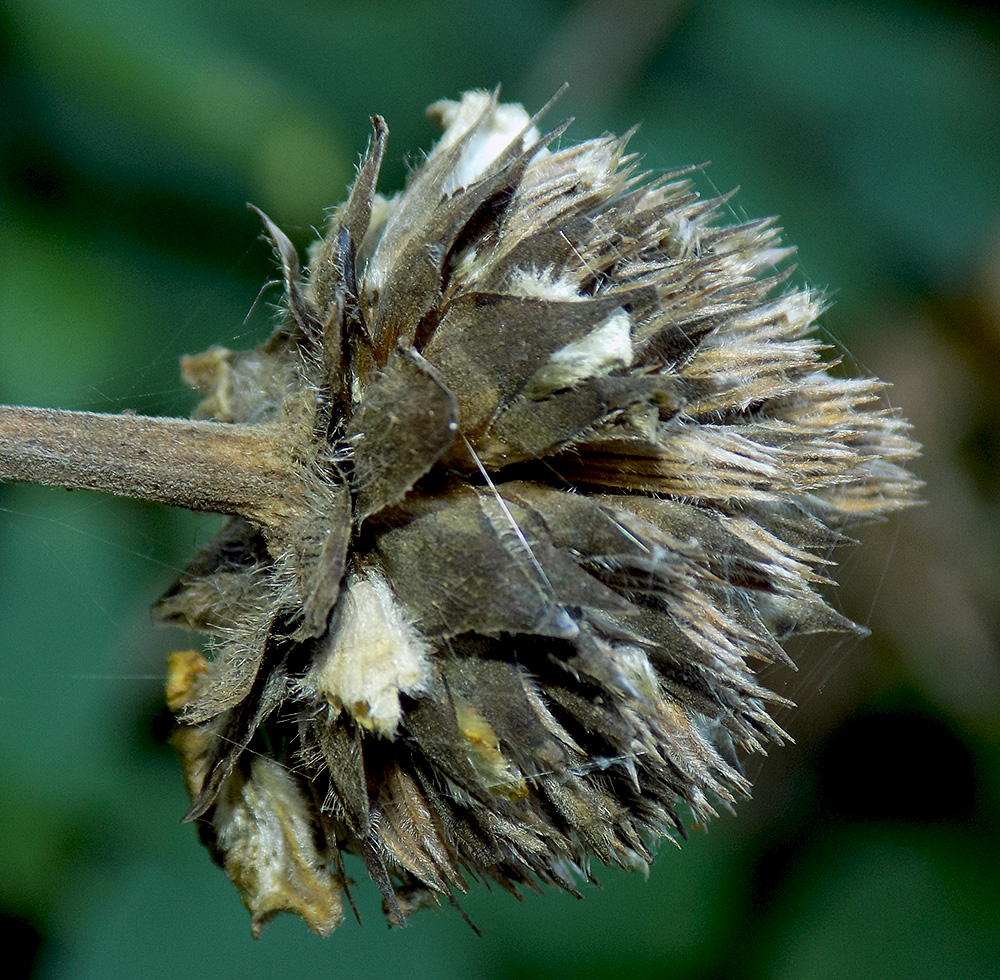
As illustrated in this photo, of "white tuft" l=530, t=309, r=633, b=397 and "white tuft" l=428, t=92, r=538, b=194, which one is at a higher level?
"white tuft" l=428, t=92, r=538, b=194

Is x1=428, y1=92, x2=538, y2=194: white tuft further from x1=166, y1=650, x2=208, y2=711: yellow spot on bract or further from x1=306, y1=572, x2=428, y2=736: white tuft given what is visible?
x1=166, y1=650, x2=208, y2=711: yellow spot on bract

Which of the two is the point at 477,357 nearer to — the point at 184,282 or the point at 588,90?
the point at 184,282

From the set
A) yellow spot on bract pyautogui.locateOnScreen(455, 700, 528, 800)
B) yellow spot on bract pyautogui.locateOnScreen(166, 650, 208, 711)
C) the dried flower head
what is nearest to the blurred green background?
yellow spot on bract pyautogui.locateOnScreen(166, 650, 208, 711)

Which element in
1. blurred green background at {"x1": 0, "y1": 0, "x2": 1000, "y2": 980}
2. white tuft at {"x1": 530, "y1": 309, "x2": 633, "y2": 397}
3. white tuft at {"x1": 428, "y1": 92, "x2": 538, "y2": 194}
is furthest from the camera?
blurred green background at {"x1": 0, "y1": 0, "x2": 1000, "y2": 980}

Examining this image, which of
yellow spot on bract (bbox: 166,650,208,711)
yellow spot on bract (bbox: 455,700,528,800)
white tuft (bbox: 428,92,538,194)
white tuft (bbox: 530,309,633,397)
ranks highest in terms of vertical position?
white tuft (bbox: 428,92,538,194)

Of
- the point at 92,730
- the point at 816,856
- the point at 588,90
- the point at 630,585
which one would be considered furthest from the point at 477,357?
the point at 816,856

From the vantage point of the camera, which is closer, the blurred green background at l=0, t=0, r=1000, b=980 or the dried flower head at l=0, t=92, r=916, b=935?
the dried flower head at l=0, t=92, r=916, b=935

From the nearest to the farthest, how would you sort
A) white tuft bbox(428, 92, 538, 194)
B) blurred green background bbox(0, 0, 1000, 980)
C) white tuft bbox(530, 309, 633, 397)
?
white tuft bbox(530, 309, 633, 397), white tuft bbox(428, 92, 538, 194), blurred green background bbox(0, 0, 1000, 980)

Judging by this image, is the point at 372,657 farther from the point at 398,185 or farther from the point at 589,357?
the point at 398,185
